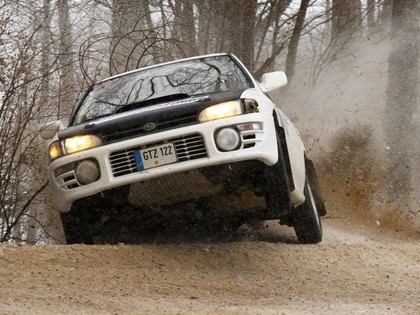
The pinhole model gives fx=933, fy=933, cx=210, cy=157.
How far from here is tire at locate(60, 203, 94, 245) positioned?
7281mm

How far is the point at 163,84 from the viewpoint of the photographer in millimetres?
7961

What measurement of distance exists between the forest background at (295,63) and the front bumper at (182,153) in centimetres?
437

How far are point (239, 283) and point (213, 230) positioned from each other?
6.56 feet

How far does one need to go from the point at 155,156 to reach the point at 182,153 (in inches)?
7.9

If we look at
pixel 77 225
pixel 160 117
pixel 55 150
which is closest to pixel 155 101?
pixel 160 117

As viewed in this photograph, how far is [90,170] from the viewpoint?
6.90 m

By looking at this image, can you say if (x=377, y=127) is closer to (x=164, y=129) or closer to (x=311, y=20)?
(x=311, y=20)

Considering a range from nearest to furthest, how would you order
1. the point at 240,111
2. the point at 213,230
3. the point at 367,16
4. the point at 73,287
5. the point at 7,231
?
the point at 73,287 → the point at 240,111 → the point at 213,230 → the point at 7,231 → the point at 367,16

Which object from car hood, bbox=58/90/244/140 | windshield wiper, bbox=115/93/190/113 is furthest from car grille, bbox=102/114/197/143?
windshield wiper, bbox=115/93/190/113

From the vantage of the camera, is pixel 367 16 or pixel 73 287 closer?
pixel 73 287

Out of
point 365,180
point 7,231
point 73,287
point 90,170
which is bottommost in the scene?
point 365,180

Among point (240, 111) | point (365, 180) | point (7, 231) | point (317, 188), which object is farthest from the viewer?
point (365, 180)

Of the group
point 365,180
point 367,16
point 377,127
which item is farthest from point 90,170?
point 367,16

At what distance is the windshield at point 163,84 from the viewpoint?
25.3ft
